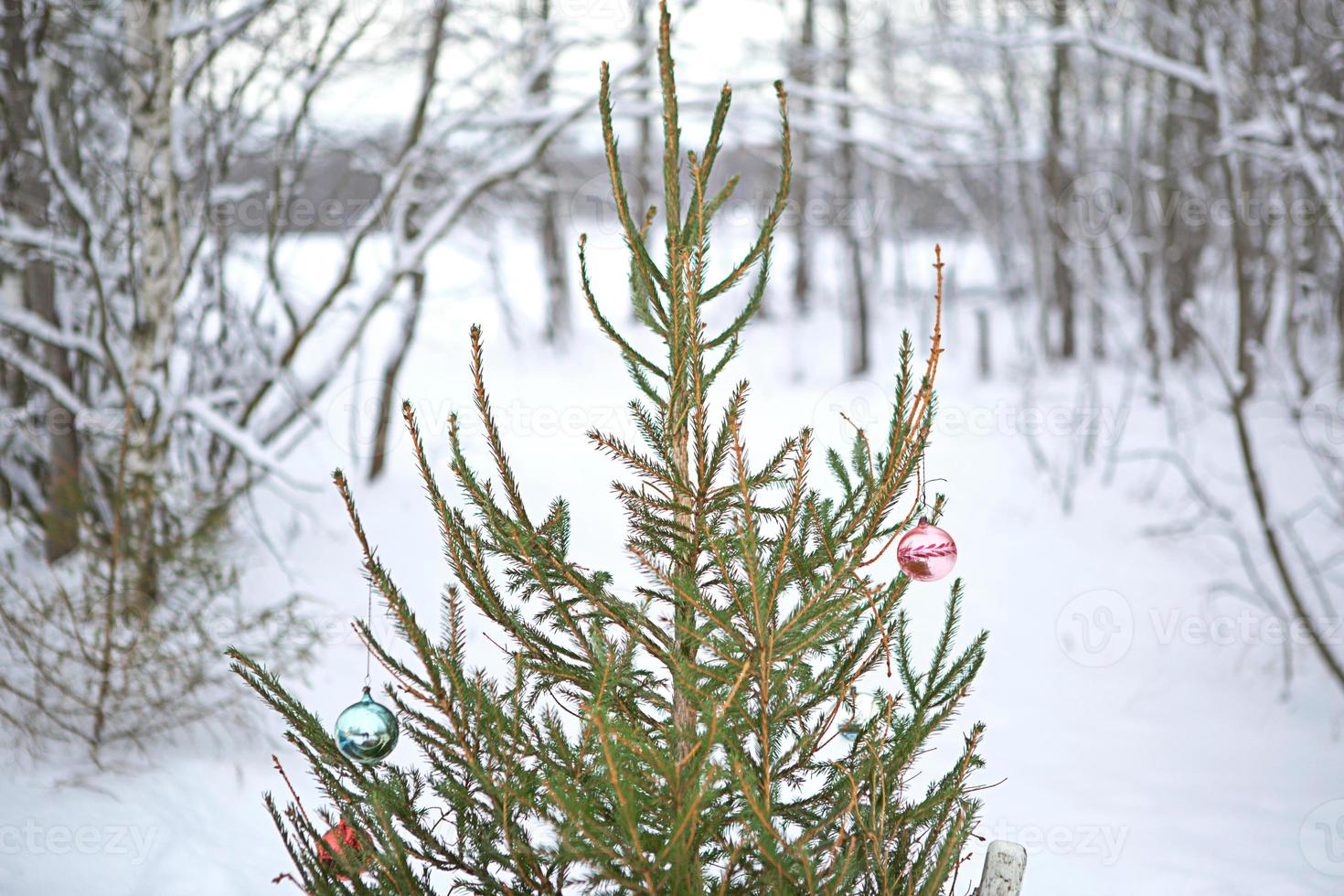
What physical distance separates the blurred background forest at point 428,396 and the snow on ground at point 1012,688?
0.04m

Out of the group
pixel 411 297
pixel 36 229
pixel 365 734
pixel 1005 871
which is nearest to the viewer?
pixel 365 734

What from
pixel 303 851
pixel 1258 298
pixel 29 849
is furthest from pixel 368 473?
pixel 1258 298

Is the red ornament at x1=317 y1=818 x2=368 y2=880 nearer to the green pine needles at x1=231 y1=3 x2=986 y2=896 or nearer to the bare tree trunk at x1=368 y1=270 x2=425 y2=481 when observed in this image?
the green pine needles at x1=231 y1=3 x2=986 y2=896

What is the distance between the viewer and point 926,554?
182 centimetres

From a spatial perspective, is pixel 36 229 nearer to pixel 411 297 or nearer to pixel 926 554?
pixel 411 297

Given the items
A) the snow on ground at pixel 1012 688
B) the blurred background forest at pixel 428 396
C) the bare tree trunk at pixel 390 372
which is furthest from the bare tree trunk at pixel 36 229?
the bare tree trunk at pixel 390 372

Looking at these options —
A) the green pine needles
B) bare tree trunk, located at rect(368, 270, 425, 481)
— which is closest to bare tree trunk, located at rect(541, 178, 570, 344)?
bare tree trunk, located at rect(368, 270, 425, 481)

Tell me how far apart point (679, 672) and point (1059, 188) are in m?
12.3

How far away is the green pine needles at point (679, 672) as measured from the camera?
1640 mm

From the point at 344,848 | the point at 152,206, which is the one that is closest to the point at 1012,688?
the point at 344,848

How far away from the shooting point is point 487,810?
5.96ft

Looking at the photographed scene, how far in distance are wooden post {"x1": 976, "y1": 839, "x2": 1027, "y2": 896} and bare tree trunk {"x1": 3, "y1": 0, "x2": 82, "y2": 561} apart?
443 cm

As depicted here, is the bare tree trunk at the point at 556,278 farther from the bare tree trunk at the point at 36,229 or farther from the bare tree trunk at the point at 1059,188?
the bare tree trunk at the point at 36,229

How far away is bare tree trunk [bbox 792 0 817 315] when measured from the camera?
12.5 m
